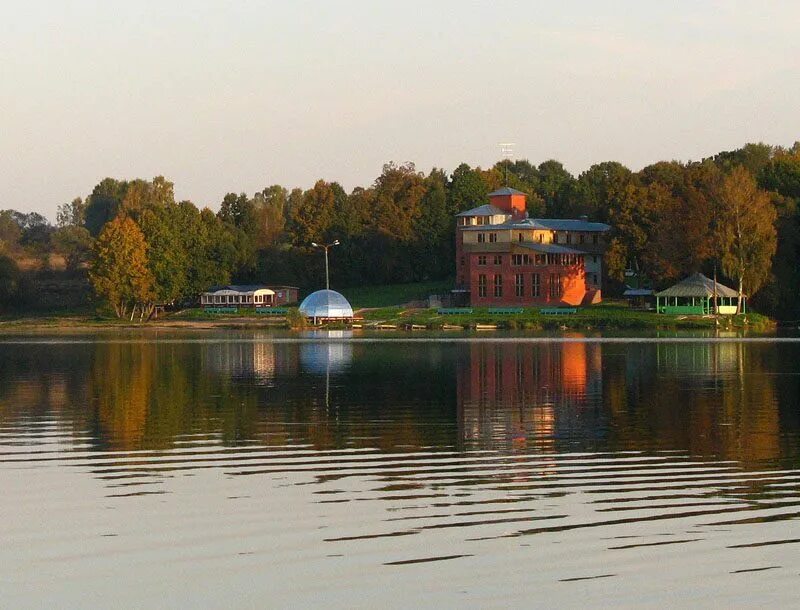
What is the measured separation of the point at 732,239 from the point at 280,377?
214 ft

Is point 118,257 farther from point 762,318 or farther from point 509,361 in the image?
point 509,361

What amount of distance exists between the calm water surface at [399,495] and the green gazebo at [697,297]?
69.5 m

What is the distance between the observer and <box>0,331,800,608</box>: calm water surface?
49.9 ft

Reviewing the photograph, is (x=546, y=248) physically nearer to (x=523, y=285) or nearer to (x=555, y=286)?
(x=555, y=286)

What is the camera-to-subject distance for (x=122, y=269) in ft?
428

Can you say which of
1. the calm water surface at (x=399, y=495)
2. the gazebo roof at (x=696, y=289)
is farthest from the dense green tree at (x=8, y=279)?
the calm water surface at (x=399, y=495)

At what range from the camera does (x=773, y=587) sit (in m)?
14.9

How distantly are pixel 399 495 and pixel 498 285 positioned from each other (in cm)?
10909

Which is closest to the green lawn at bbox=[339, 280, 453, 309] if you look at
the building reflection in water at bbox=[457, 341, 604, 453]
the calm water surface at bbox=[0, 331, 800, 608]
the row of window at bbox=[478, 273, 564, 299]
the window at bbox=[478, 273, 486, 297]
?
the window at bbox=[478, 273, 486, 297]

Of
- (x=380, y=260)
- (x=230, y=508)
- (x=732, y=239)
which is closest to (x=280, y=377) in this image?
(x=230, y=508)

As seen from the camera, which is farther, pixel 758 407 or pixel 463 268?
pixel 463 268

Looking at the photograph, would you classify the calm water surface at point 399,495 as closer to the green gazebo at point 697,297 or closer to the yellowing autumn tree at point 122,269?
the green gazebo at point 697,297

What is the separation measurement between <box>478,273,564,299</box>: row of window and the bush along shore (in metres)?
4.15

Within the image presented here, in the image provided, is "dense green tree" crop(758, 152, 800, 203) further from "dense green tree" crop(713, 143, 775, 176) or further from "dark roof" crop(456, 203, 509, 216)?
"dark roof" crop(456, 203, 509, 216)
